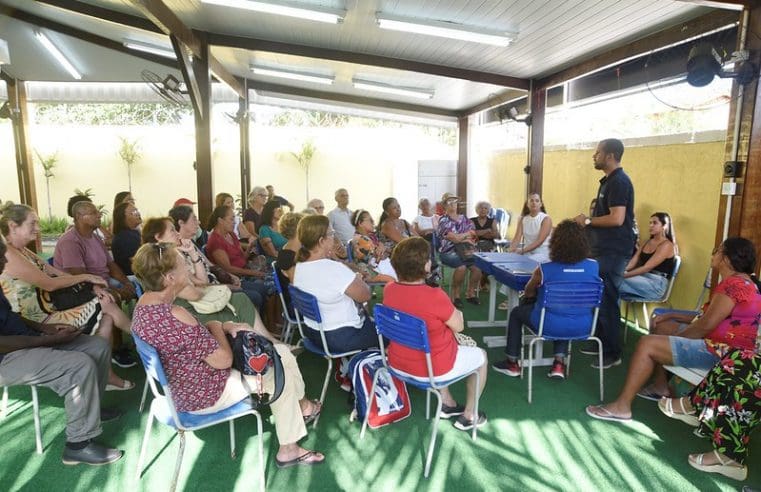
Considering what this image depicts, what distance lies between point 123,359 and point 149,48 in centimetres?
539

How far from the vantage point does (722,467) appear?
2.39 meters

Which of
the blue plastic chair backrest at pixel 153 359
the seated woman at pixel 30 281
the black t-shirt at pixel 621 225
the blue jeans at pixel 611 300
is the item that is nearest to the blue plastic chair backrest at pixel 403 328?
the blue plastic chair backrest at pixel 153 359

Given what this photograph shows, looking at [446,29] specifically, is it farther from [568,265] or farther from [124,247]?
[124,247]

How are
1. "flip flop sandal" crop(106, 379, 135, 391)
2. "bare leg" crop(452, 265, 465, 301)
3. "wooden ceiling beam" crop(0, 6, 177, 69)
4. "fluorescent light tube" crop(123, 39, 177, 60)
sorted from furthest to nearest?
"fluorescent light tube" crop(123, 39, 177, 60) → "wooden ceiling beam" crop(0, 6, 177, 69) → "bare leg" crop(452, 265, 465, 301) → "flip flop sandal" crop(106, 379, 135, 391)

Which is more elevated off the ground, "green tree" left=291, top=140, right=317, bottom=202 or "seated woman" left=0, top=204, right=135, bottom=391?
"green tree" left=291, top=140, right=317, bottom=202

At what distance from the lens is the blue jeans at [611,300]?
379cm

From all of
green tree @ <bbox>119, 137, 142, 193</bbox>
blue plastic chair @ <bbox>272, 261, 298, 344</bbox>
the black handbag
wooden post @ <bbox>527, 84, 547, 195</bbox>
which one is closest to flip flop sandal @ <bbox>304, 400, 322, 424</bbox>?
the black handbag

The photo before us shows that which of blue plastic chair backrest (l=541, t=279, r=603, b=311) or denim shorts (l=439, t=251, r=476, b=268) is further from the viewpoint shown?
denim shorts (l=439, t=251, r=476, b=268)

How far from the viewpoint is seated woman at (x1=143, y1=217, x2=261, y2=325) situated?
301 centimetres

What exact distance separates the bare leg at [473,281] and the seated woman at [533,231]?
0.51 m

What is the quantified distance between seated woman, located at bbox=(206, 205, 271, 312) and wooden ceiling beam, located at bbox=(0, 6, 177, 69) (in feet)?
14.4

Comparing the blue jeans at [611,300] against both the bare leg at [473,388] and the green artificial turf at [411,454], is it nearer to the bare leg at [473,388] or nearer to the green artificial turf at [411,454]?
the green artificial turf at [411,454]

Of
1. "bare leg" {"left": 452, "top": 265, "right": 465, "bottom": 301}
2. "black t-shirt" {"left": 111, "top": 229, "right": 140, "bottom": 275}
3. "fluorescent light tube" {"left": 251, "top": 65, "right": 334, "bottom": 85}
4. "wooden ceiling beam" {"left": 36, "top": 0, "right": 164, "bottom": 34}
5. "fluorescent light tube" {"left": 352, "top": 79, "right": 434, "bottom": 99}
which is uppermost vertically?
"wooden ceiling beam" {"left": 36, "top": 0, "right": 164, "bottom": 34}

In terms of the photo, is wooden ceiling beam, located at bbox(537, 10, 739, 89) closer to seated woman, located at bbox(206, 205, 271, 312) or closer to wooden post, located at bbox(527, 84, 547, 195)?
wooden post, located at bbox(527, 84, 547, 195)
